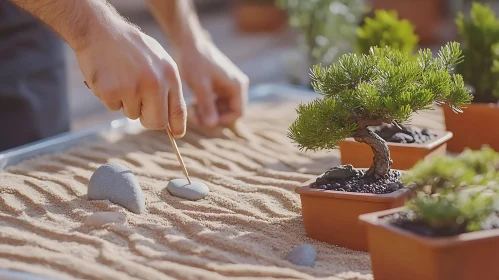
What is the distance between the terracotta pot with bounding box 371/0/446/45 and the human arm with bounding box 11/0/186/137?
387 centimetres

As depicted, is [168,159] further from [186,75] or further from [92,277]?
[92,277]

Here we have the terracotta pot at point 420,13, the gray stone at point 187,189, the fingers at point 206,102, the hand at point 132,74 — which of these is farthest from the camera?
the terracotta pot at point 420,13

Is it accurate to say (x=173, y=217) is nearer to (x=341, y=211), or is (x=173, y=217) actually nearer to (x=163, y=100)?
(x=163, y=100)

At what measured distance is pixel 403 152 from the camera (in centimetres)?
181

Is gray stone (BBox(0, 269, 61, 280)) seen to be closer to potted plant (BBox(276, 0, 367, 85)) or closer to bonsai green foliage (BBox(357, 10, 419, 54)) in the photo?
bonsai green foliage (BBox(357, 10, 419, 54))

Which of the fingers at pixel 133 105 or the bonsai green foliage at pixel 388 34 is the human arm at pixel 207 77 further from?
the fingers at pixel 133 105

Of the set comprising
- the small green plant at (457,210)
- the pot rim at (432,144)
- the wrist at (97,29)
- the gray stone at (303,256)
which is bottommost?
the gray stone at (303,256)

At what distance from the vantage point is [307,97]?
2809 mm

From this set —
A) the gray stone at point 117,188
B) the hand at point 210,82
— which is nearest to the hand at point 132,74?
the gray stone at point 117,188

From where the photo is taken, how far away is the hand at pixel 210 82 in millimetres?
2408

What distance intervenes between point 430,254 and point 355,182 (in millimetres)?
372

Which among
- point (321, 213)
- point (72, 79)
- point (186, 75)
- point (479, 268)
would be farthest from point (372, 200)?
point (72, 79)

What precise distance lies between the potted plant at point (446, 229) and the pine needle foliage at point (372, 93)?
0.22m

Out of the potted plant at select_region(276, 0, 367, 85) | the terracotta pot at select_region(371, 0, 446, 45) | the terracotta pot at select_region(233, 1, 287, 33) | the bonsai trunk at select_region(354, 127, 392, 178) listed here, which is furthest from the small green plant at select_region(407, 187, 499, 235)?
the terracotta pot at select_region(233, 1, 287, 33)
